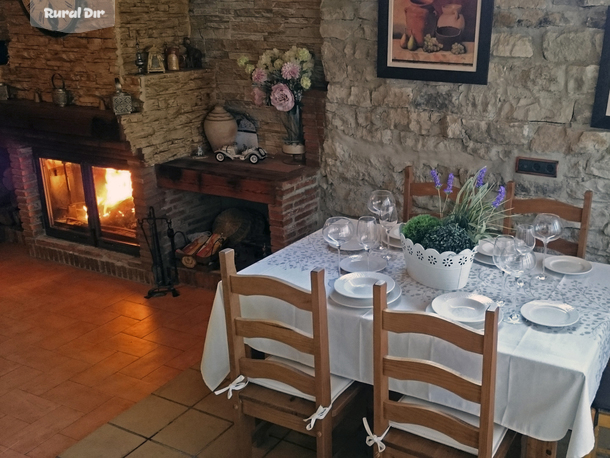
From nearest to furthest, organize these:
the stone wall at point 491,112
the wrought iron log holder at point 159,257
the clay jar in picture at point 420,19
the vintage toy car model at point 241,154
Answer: the stone wall at point 491,112 → the clay jar in picture at point 420,19 → the vintage toy car model at point 241,154 → the wrought iron log holder at point 159,257

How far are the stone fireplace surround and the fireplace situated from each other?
0.25ft

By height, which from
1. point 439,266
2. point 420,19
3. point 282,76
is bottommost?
point 439,266

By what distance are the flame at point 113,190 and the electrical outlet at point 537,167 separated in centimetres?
258

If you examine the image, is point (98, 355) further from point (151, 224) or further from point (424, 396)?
point (424, 396)

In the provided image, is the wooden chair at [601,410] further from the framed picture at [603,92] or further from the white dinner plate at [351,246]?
the framed picture at [603,92]

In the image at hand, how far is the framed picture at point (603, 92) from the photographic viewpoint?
9.98ft

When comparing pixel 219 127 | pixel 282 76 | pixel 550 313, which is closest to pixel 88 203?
pixel 219 127

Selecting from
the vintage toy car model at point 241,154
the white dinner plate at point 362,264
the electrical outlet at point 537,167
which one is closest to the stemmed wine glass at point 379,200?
the white dinner plate at point 362,264

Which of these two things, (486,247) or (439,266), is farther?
(486,247)

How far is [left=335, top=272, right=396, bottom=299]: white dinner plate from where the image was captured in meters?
2.40

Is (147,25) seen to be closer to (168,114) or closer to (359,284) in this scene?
(168,114)

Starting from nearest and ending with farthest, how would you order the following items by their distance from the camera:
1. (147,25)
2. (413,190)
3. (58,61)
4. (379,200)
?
(379,200)
(413,190)
(147,25)
(58,61)

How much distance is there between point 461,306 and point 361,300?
354mm

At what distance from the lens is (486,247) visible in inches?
111
